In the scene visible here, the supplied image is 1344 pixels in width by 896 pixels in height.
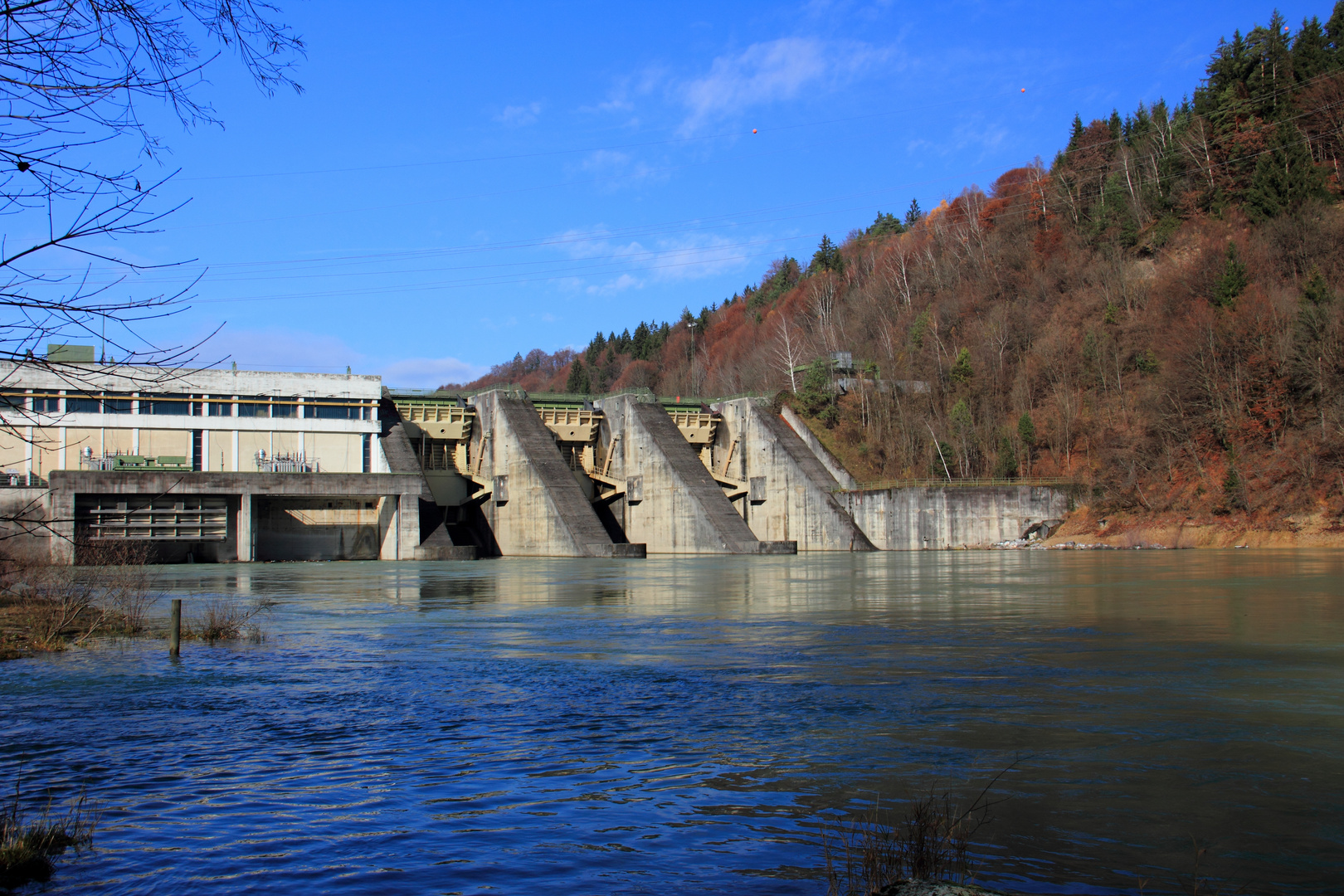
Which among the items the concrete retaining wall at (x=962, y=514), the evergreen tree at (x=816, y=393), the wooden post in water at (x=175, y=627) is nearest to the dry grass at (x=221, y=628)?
the wooden post in water at (x=175, y=627)

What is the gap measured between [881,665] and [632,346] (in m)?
126

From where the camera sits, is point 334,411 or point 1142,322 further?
point 1142,322

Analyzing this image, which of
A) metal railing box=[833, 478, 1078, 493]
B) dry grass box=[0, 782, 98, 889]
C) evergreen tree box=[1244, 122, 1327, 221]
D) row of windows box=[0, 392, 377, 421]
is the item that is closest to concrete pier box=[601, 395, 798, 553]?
metal railing box=[833, 478, 1078, 493]

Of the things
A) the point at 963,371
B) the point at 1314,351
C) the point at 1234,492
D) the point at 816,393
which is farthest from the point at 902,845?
the point at 963,371

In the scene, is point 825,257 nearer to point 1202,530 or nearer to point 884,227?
point 884,227

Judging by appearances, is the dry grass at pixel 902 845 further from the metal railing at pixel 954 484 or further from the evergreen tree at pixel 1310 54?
the evergreen tree at pixel 1310 54

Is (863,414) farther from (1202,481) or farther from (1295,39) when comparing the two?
(1295,39)

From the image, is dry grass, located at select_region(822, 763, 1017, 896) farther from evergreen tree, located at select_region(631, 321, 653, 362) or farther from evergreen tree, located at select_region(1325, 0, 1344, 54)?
evergreen tree, located at select_region(631, 321, 653, 362)

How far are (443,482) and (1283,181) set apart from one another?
1858 inches

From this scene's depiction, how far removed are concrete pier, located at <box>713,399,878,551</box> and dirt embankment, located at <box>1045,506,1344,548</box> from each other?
9.44 m

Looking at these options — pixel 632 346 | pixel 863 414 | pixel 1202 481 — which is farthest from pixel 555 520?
pixel 632 346

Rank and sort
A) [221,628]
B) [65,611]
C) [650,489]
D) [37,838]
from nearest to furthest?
[37,838], [65,611], [221,628], [650,489]

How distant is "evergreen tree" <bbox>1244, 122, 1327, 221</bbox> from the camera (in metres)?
52.4

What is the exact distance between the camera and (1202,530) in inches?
1626
